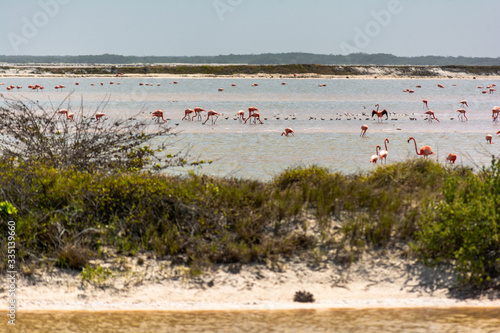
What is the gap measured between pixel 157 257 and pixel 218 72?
229 feet

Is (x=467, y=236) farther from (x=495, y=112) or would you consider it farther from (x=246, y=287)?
(x=495, y=112)

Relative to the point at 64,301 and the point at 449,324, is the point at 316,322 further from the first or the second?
the point at 64,301

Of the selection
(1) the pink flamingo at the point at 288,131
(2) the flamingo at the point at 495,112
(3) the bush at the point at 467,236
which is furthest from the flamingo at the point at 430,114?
(3) the bush at the point at 467,236

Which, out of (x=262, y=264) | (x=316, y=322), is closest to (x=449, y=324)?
(x=316, y=322)

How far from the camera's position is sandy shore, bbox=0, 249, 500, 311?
5.63 metres

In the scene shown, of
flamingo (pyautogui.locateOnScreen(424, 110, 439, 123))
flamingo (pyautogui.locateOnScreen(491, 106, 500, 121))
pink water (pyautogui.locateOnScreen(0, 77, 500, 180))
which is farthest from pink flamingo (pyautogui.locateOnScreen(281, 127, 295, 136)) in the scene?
flamingo (pyautogui.locateOnScreen(491, 106, 500, 121))

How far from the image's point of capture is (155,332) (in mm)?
5000

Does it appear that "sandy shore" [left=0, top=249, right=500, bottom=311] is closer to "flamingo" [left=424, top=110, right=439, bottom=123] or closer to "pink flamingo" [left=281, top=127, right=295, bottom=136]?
"pink flamingo" [left=281, top=127, right=295, bottom=136]

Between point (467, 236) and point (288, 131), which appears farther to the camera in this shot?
point (288, 131)

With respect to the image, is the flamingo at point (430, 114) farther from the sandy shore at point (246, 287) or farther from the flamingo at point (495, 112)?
the sandy shore at point (246, 287)

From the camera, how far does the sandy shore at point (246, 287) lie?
5.63 meters

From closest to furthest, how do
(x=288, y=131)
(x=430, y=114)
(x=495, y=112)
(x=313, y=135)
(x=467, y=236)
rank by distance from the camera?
(x=467, y=236) < (x=288, y=131) < (x=313, y=135) < (x=430, y=114) < (x=495, y=112)

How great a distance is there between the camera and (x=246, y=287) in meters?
5.96

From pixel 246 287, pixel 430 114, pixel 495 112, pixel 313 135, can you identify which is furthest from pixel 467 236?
pixel 495 112
